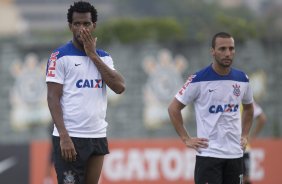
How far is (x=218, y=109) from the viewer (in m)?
8.76

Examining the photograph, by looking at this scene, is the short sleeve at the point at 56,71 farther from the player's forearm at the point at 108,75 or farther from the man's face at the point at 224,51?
the man's face at the point at 224,51

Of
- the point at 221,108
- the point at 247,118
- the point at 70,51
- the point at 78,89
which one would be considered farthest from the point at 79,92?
the point at 247,118

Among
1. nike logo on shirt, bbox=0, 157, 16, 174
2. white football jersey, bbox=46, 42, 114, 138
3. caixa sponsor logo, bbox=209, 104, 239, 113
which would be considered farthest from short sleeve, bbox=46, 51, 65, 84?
nike logo on shirt, bbox=0, 157, 16, 174

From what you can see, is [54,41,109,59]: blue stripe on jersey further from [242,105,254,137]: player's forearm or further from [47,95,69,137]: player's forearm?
[242,105,254,137]: player's forearm

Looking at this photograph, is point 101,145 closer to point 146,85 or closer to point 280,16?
point 146,85

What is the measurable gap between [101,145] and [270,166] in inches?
351

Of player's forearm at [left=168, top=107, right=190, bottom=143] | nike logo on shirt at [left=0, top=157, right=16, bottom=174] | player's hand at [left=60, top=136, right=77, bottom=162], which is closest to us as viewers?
player's hand at [left=60, top=136, right=77, bottom=162]

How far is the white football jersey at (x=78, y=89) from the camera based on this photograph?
7648mm

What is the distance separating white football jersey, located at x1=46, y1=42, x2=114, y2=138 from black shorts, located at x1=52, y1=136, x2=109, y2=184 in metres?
0.06

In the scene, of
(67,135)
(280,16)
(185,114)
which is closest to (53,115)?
(67,135)

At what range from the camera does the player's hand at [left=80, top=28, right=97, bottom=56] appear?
7.54m

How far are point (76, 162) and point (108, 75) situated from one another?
31.2 inches

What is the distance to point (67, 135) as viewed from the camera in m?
7.52

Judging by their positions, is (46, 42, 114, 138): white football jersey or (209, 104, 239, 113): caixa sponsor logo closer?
(46, 42, 114, 138): white football jersey
